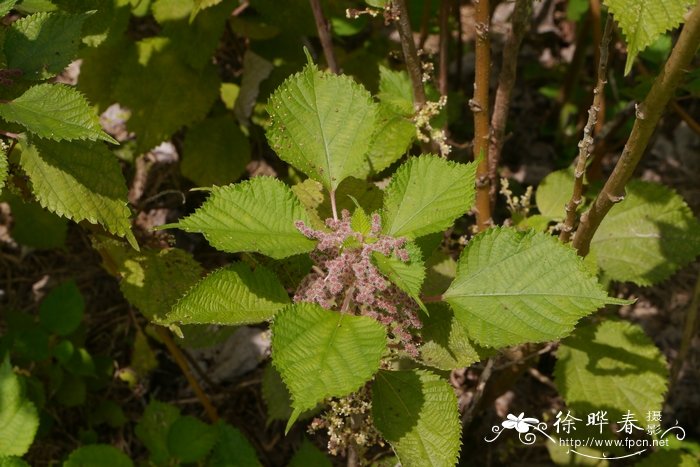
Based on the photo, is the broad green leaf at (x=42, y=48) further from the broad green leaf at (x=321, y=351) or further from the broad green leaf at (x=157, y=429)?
the broad green leaf at (x=157, y=429)

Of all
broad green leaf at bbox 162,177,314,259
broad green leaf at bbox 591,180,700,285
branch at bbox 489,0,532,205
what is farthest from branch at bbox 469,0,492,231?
broad green leaf at bbox 162,177,314,259

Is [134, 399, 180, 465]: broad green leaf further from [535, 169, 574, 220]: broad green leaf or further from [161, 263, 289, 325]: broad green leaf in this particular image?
[535, 169, 574, 220]: broad green leaf

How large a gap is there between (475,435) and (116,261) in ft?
4.58

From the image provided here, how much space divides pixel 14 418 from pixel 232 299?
92cm

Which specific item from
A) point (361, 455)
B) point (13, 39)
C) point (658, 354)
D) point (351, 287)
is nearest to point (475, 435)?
point (658, 354)

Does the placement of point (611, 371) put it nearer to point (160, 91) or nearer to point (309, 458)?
point (309, 458)

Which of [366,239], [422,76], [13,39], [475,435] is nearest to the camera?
[366,239]

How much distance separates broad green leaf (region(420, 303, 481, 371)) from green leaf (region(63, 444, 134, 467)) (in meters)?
1.11

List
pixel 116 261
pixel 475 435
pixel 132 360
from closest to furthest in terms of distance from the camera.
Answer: pixel 116 261 → pixel 475 435 → pixel 132 360

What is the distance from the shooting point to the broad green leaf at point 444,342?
4.85 feet

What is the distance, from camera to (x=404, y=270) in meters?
1.28

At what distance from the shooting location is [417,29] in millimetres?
2863

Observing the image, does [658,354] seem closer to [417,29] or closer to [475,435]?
[475,435]

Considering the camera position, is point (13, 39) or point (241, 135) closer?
point (13, 39)
